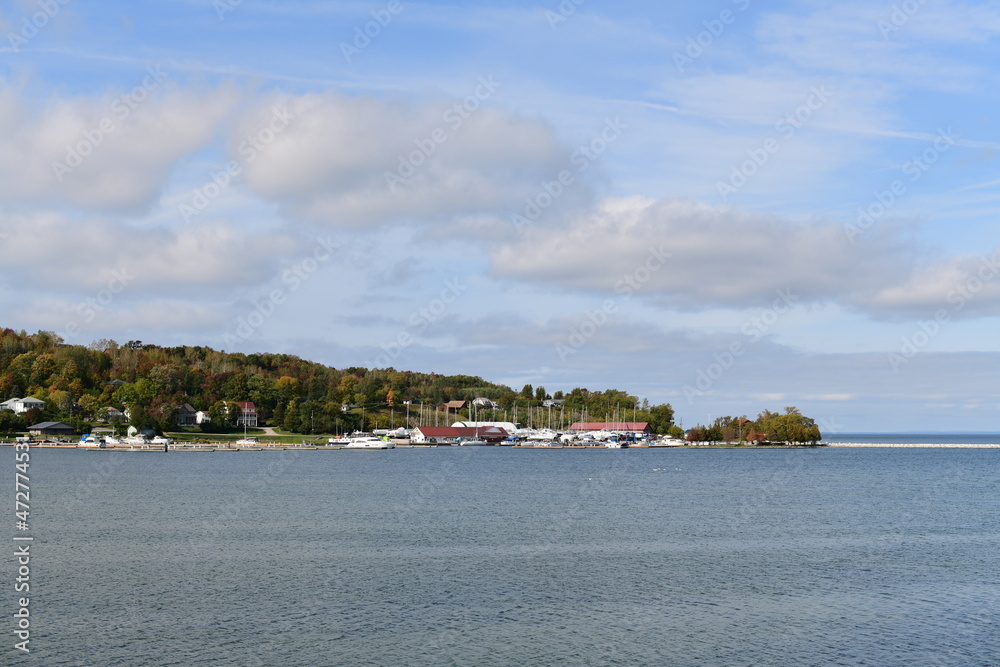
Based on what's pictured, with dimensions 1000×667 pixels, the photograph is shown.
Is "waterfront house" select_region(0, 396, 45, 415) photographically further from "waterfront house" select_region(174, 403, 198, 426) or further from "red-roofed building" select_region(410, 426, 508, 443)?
"red-roofed building" select_region(410, 426, 508, 443)

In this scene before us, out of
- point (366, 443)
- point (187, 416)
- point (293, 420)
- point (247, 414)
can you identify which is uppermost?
point (247, 414)

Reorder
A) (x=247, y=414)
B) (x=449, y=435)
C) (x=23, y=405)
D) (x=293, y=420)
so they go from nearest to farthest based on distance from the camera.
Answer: (x=23, y=405) < (x=293, y=420) < (x=247, y=414) < (x=449, y=435)

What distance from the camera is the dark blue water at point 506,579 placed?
2406 centimetres

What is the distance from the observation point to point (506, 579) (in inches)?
1284

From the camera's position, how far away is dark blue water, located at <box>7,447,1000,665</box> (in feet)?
78.9

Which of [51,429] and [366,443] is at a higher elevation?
[51,429]

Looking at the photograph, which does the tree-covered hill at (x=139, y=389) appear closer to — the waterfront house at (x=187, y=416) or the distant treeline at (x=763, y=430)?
Answer: the waterfront house at (x=187, y=416)

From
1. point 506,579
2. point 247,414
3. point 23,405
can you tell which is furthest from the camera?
point 247,414

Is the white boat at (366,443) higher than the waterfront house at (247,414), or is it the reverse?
the waterfront house at (247,414)

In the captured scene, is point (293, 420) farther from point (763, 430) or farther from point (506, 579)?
point (506, 579)

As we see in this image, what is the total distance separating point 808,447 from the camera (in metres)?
198

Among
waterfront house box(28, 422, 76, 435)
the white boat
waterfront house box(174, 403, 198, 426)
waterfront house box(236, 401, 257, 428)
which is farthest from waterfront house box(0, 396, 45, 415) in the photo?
the white boat

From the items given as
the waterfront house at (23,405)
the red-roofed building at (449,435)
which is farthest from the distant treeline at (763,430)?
the waterfront house at (23,405)

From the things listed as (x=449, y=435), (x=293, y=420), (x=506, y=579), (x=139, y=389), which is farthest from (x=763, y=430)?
(x=506, y=579)
